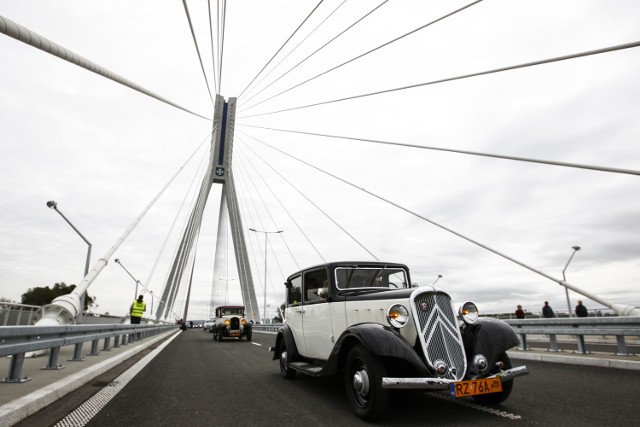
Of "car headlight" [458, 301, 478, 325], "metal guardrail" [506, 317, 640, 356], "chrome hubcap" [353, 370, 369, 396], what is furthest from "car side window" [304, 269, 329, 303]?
"metal guardrail" [506, 317, 640, 356]

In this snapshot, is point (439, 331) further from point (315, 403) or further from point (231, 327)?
point (231, 327)

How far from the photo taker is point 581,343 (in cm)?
860

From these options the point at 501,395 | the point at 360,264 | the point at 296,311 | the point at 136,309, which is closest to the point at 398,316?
the point at 501,395

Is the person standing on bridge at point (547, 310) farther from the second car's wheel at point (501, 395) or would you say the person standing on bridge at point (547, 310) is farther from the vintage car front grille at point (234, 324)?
the second car's wheel at point (501, 395)

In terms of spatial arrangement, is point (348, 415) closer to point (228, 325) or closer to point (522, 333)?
point (522, 333)

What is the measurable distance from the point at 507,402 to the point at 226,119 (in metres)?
26.6

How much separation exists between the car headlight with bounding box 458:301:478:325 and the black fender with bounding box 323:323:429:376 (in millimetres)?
960

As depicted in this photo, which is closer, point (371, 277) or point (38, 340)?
point (38, 340)

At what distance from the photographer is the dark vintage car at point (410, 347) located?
12.9 feet

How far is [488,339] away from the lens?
4.43 metres

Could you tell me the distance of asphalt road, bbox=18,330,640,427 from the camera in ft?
12.9

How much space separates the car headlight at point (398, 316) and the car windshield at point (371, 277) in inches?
51.7

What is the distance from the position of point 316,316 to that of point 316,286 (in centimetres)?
45

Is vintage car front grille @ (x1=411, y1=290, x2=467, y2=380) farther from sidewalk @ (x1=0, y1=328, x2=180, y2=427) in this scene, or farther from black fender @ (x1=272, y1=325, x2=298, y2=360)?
sidewalk @ (x1=0, y1=328, x2=180, y2=427)
